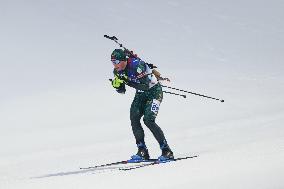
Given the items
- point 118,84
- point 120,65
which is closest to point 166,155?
point 118,84

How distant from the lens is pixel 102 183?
23.2 feet

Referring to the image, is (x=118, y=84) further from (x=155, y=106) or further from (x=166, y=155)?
(x=166, y=155)

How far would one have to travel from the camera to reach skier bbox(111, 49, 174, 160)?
32.3 feet

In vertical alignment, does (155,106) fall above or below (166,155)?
above

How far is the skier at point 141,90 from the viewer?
986 cm

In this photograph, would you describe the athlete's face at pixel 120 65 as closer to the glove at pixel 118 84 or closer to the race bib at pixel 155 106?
the glove at pixel 118 84

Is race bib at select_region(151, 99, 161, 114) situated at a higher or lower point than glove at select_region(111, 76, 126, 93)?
lower

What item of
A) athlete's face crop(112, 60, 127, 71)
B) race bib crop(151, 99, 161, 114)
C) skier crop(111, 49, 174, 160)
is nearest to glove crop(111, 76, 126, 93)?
skier crop(111, 49, 174, 160)

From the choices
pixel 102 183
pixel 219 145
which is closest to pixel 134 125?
pixel 219 145

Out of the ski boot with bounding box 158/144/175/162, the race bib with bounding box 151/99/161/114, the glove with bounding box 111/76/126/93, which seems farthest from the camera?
the race bib with bounding box 151/99/161/114

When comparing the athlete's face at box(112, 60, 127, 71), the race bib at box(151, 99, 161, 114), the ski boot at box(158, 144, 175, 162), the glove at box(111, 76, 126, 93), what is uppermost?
the athlete's face at box(112, 60, 127, 71)

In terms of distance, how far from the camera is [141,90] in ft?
33.4

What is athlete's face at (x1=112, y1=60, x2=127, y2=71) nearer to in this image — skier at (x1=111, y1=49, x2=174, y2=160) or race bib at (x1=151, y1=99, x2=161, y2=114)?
skier at (x1=111, y1=49, x2=174, y2=160)

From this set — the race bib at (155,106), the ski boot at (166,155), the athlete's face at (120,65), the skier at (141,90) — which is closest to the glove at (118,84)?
the skier at (141,90)
